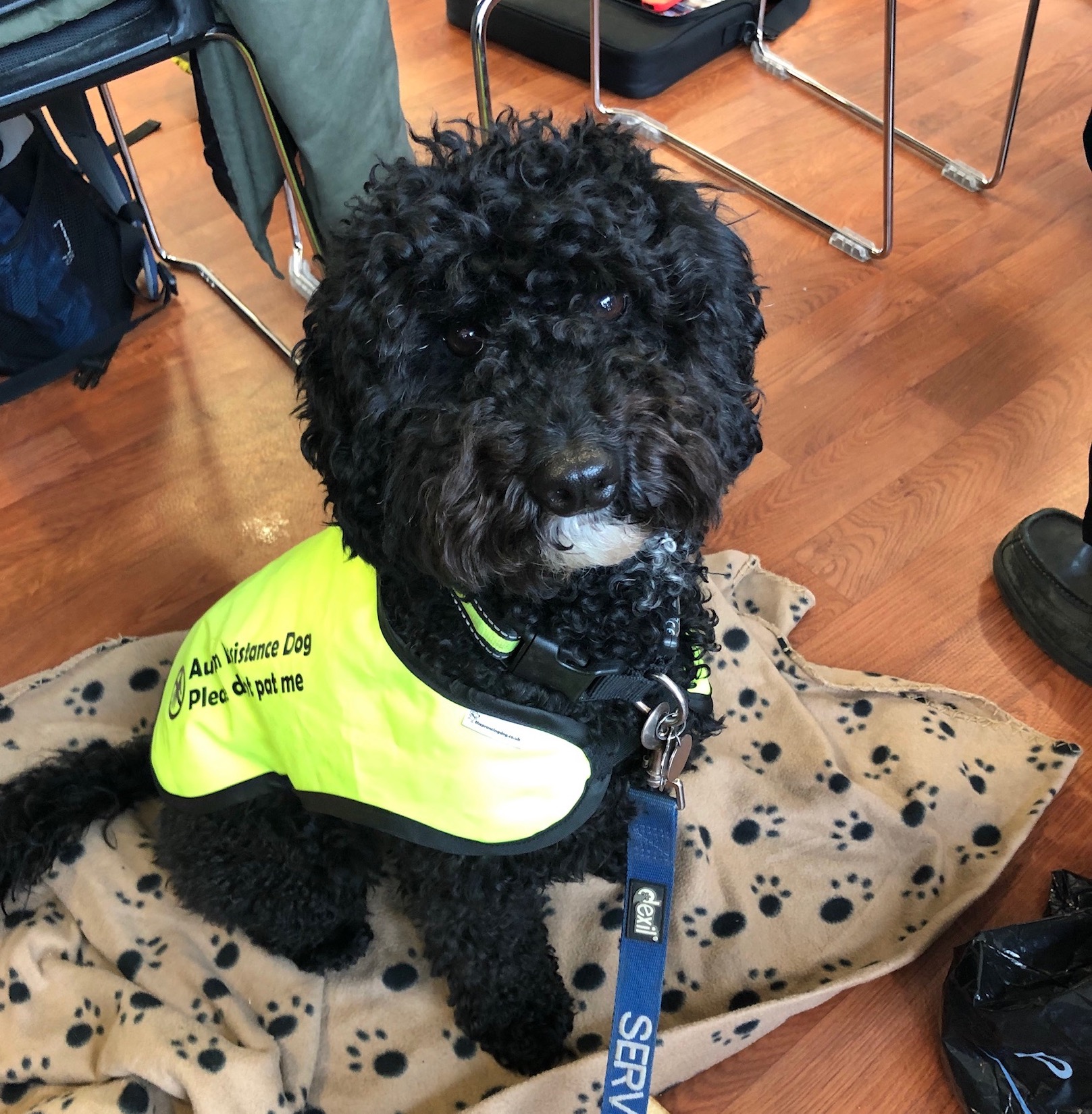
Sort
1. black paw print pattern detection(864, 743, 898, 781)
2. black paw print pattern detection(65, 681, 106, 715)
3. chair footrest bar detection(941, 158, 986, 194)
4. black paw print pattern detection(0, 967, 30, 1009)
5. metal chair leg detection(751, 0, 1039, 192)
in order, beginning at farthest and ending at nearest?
chair footrest bar detection(941, 158, 986, 194), metal chair leg detection(751, 0, 1039, 192), black paw print pattern detection(65, 681, 106, 715), black paw print pattern detection(864, 743, 898, 781), black paw print pattern detection(0, 967, 30, 1009)

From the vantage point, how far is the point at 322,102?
1.64 metres

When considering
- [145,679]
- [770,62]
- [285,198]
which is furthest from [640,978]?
[770,62]

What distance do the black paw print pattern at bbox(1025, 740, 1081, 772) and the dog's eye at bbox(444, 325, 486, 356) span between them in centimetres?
107

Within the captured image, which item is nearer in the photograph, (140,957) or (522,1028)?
(522,1028)

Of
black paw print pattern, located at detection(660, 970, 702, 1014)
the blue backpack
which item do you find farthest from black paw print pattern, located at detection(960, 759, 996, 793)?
the blue backpack

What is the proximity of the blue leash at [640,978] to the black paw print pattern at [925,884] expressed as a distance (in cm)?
51

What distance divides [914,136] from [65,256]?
2.15 metres

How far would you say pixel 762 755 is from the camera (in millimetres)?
1497

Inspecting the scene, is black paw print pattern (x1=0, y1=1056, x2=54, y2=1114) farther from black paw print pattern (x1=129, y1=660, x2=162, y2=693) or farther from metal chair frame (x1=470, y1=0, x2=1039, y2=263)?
metal chair frame (x1=470, y1=0, x2=1039, y2=263)

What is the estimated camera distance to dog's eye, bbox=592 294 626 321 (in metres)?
0.88

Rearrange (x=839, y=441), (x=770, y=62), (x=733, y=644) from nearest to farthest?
(x=733, y=644), (x=839, y=441), (x=770, y=62)

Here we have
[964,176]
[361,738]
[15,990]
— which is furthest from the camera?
[964,176]

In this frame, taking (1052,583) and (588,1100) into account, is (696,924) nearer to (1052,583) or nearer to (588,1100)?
(588,1100)

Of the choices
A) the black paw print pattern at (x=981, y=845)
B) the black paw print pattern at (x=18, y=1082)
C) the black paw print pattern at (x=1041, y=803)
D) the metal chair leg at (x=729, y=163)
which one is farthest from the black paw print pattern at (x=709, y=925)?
the metal chair leg at (x=729, y=163)
